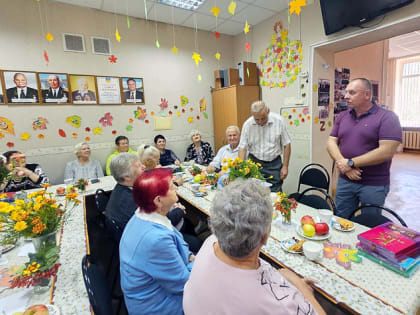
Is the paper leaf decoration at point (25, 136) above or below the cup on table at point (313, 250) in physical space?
above

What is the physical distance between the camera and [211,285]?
2.29 feet

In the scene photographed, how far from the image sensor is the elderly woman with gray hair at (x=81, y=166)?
3.18 metres

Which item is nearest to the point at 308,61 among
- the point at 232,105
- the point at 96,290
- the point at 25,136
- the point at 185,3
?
the point at 232,105

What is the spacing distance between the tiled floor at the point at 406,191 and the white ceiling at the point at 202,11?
3.55 meters

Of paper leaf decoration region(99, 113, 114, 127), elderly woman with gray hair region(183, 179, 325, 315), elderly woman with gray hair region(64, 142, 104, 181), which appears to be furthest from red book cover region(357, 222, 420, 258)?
paper leaf decoration region(99, 113, 114, 127)

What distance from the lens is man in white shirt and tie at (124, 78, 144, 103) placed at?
3694mm

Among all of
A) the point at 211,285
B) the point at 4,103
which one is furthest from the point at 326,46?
the point at 4,103

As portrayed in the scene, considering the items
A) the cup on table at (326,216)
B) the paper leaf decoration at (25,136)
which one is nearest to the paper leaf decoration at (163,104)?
the paper leaf decoration at (25,136)

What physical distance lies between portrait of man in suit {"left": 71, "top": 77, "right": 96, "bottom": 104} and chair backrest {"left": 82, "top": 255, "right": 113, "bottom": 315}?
3043 millimetres

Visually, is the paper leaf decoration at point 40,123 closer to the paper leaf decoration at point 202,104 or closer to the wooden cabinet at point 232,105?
the paper leaf decoration at point 202,104

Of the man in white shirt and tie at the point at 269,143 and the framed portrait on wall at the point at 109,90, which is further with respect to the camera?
the framed portrait on wall at the point at 109,90

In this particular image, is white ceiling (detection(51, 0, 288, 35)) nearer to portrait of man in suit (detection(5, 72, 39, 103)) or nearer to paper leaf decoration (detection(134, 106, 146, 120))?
portrait of man in suit (detection(5, 72, 39, 103))

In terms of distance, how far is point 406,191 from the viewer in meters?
4.03

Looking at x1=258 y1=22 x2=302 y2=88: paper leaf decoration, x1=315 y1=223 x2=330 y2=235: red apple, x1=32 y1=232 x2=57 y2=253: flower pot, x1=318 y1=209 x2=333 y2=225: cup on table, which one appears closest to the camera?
x1=32 y1=232 x2=57 y2=253: flower pot
